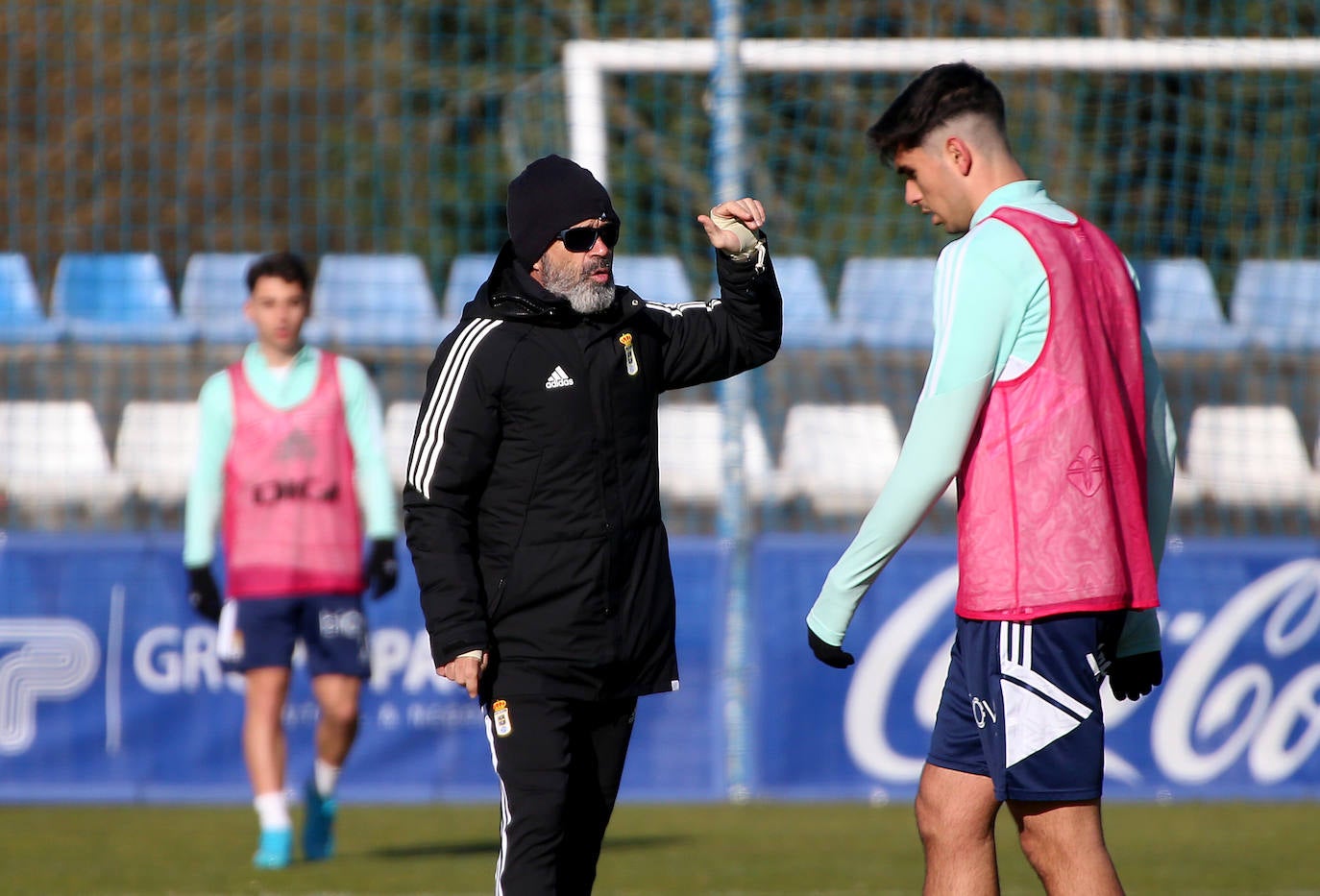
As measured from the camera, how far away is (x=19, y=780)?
9.06m

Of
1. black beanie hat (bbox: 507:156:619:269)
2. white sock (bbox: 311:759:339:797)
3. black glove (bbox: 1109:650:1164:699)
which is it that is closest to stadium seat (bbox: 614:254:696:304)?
white sock (bbox: 311:759:339:797)

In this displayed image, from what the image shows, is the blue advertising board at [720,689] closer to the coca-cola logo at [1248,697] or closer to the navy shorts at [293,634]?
the coca-cola logo at [1248,697]

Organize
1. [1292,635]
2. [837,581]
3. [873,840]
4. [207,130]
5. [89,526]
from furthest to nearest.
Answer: [207,130] < [89,526] < [1292,635] < [873,840] < [837,581]

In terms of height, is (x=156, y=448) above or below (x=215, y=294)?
below

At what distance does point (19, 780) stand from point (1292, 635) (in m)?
5.95

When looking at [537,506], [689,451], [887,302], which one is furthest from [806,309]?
[537,506]

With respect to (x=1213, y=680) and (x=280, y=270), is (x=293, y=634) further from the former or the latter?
(x=1213, y=680)

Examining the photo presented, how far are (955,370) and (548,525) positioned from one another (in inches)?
41.1

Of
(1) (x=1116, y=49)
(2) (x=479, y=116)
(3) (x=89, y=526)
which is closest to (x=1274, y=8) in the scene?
(1) (x=1116, y=49)

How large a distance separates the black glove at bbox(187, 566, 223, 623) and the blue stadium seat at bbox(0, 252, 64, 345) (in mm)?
2921

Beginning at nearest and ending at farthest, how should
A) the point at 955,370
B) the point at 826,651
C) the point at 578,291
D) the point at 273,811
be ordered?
the point at 955,370
the point at 826,651
the point at 578,291
the point at 273,811

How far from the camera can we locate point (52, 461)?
9.75m

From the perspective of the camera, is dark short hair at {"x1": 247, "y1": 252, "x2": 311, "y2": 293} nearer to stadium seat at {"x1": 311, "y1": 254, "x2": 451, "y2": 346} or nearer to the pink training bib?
the pink training bib

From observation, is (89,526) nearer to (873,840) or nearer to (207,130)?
(873,840)
